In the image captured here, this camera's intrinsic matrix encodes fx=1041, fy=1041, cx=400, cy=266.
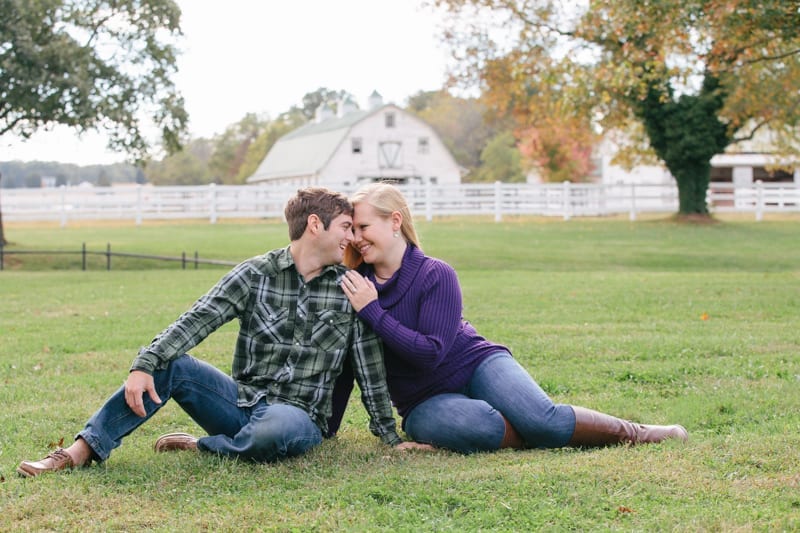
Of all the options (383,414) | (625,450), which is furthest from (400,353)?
(625,450)

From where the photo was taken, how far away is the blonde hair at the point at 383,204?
514cm

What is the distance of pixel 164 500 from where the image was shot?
4316mm

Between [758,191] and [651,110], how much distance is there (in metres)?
6.48

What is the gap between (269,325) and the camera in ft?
16.6

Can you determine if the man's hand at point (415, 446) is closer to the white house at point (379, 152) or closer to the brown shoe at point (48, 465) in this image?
the brown shoe at point (48, 465)

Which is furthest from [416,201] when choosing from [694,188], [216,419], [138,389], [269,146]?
[269,146]

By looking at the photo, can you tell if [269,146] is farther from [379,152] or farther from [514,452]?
[514,452]

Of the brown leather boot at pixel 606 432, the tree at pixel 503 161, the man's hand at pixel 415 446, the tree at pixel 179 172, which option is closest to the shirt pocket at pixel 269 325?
the man's hand at pixel 415 446

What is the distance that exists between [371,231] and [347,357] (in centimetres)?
65

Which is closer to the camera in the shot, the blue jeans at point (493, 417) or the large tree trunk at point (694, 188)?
the blue jeans at point (493, 417)

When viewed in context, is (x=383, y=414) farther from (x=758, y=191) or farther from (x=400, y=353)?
(x=758, y=191)

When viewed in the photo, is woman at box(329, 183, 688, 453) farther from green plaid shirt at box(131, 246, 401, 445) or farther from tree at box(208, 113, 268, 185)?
tree at box(208, 113, 268, 185)

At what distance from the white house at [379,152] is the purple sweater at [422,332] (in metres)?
56.8

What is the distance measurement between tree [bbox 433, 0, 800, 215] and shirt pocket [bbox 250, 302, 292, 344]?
10.8 metres
